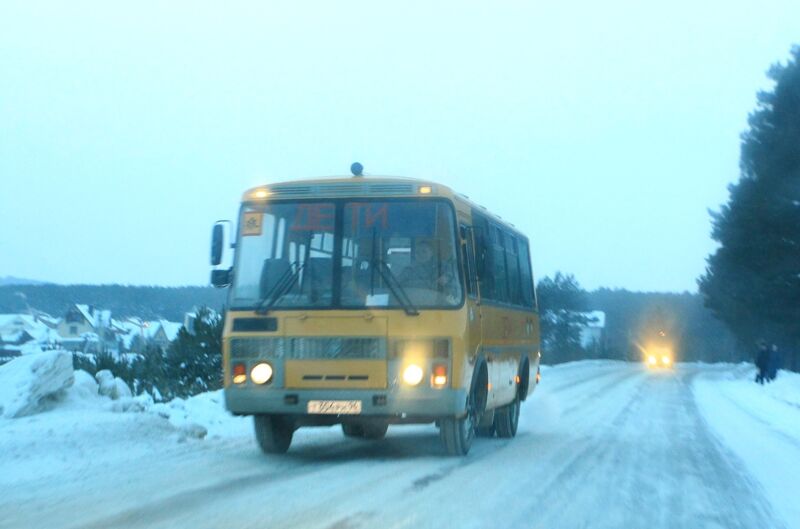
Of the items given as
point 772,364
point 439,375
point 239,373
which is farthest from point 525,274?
point 772,364

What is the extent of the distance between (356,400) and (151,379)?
1707 cm

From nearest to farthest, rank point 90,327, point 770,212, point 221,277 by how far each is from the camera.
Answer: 1. point 221,277
2. point 90,327
3. point 770,212

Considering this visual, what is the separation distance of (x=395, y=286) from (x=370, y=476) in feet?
7.34

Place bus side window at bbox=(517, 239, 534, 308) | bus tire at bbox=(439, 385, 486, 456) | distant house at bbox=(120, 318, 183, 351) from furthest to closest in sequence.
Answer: distant house at bbox=(120, 318, 183, 351)
bus side window at bbox=(517, 239, 534, 308)
bus tire at bbox=(439, 385, 486, 456)

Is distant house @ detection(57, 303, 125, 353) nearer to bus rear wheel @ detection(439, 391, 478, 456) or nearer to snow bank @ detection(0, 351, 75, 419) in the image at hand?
snow bank @ detection(0, 351, 75, 419)

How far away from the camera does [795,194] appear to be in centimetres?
4934

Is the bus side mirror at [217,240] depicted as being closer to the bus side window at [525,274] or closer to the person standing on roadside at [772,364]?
the bus side window at [525,274]

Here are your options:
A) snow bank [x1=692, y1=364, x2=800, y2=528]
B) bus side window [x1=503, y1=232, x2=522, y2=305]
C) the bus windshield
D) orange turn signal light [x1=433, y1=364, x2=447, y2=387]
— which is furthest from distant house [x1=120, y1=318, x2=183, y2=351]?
orange turn signal light [x1=433, y1=364, x2=447, y2=387]

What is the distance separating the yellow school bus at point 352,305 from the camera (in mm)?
11797

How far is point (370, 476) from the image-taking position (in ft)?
34.9

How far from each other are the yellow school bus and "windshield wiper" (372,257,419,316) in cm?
1

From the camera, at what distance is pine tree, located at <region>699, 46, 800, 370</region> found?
164 ft

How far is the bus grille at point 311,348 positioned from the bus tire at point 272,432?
0.98m

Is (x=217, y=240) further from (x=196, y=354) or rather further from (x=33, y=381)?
(x=196, y=354)
